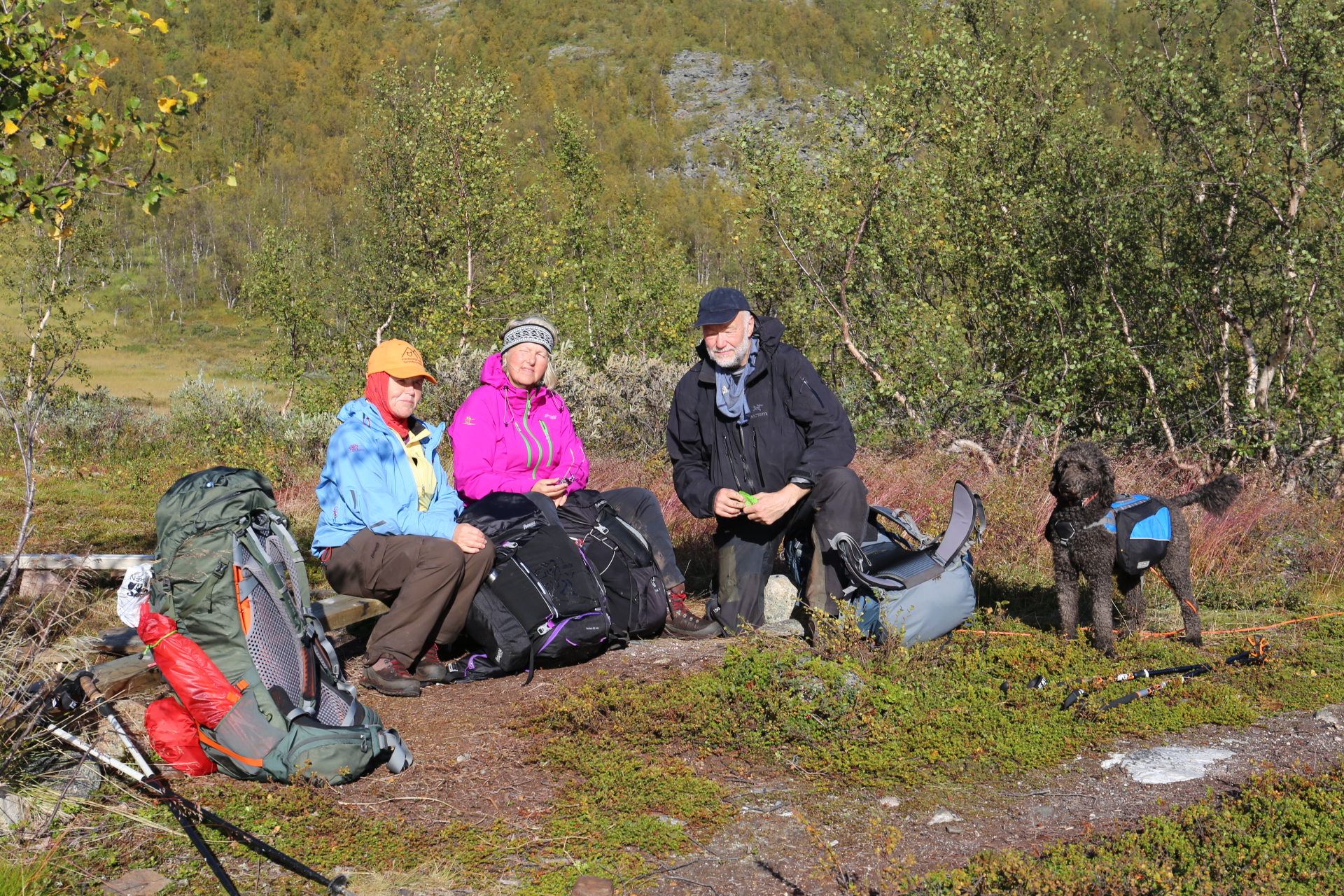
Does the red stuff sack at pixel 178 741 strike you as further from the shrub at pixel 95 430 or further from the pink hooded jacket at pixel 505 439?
the shrub at pixel 95 430

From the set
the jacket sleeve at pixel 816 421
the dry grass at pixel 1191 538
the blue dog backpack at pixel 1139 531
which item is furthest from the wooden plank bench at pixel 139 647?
the blue dog backpack at pixel 1139 531

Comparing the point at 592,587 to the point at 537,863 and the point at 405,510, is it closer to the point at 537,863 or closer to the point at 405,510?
the point at 405,510

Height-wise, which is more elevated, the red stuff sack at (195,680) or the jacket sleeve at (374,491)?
the jacket sleeve at (374,491)

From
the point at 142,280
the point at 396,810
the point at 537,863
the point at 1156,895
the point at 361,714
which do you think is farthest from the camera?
the point at 142,280

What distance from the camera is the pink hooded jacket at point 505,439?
16.7 ft

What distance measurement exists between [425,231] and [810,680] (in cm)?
1353

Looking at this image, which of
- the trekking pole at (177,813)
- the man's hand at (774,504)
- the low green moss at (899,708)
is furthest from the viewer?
the man's hand at (774,504)

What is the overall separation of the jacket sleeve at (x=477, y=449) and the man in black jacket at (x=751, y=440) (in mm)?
1046

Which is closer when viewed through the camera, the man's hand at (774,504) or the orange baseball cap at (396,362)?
the orange baseball cap at (396,362)

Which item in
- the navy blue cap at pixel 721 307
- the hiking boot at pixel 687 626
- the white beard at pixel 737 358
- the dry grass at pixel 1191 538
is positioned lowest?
the dry grass at pixel 1191 538

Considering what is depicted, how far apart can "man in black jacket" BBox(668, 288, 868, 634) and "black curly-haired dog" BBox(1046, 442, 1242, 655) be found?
0.98 m

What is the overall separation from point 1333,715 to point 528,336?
13.8 ft

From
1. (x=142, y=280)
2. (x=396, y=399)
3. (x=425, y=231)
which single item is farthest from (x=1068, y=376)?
(x=142, y=280)

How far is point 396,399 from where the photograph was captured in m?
4.55
